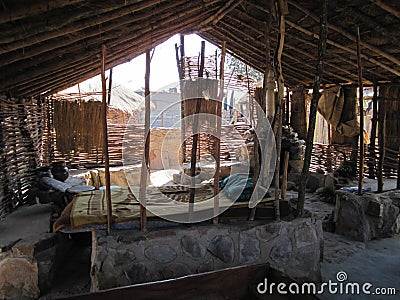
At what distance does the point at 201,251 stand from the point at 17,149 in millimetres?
3519

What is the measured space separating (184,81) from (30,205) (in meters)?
3.90

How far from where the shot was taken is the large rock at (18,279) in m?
3.04

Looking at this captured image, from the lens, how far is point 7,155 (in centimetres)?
413

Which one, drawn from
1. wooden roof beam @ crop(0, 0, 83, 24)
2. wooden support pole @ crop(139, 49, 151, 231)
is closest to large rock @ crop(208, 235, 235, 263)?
wooden support pole @ crop(139, 49, 151, 231)

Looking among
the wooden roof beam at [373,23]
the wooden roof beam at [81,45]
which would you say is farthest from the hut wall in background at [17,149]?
the wooden roof beam at [373,23]

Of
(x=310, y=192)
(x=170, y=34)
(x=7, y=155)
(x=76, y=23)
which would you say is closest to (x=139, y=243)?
(x=76, y=23)

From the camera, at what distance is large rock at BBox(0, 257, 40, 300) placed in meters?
3.04

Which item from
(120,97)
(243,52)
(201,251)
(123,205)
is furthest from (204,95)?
(120,97)

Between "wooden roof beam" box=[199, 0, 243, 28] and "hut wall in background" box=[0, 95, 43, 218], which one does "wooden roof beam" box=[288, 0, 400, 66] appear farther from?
"hut wall in background" box=[0, 95, 43, 218]

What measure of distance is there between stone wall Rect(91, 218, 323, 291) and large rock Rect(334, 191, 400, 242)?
1.71 metres

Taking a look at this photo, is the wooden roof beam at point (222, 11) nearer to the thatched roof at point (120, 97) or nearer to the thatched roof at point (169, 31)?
the thatched roof at point (169, 31)

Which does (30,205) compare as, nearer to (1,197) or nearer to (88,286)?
(1,197)

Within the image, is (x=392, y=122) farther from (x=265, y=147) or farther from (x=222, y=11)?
(x=265, y=147)

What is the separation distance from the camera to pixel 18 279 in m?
3.09
